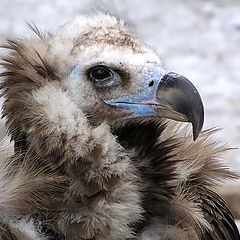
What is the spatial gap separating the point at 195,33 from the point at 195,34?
2 cm

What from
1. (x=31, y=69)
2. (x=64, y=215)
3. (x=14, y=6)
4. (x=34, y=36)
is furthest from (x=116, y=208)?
(x=14, y=6)

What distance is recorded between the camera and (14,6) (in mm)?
6074

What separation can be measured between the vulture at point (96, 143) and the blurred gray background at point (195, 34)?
2197mm

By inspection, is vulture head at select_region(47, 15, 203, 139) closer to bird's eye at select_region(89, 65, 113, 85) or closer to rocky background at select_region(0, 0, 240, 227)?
bird's eye at select_region(89, 65, 113, 85)

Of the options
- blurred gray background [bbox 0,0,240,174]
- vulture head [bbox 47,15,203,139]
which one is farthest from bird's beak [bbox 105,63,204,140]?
blurred gray background [bbox 0,0,240,174]

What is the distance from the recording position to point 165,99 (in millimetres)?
1968

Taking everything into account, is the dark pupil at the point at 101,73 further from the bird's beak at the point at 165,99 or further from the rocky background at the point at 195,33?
the rocky background at the point at 195,33

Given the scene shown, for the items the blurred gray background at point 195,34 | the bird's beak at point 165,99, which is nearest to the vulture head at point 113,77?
the bird's beak at point 165,99

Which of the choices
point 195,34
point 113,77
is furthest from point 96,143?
point 195,34

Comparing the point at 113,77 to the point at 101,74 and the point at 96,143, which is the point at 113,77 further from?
the point at 96,143

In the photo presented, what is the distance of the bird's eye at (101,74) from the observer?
2.03 m

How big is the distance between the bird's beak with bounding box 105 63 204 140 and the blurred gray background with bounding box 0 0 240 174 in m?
2.23

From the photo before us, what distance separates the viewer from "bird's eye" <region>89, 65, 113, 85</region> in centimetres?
203

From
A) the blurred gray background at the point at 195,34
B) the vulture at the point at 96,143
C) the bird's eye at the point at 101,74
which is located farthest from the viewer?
the blurred gray background at the point at 195,34
